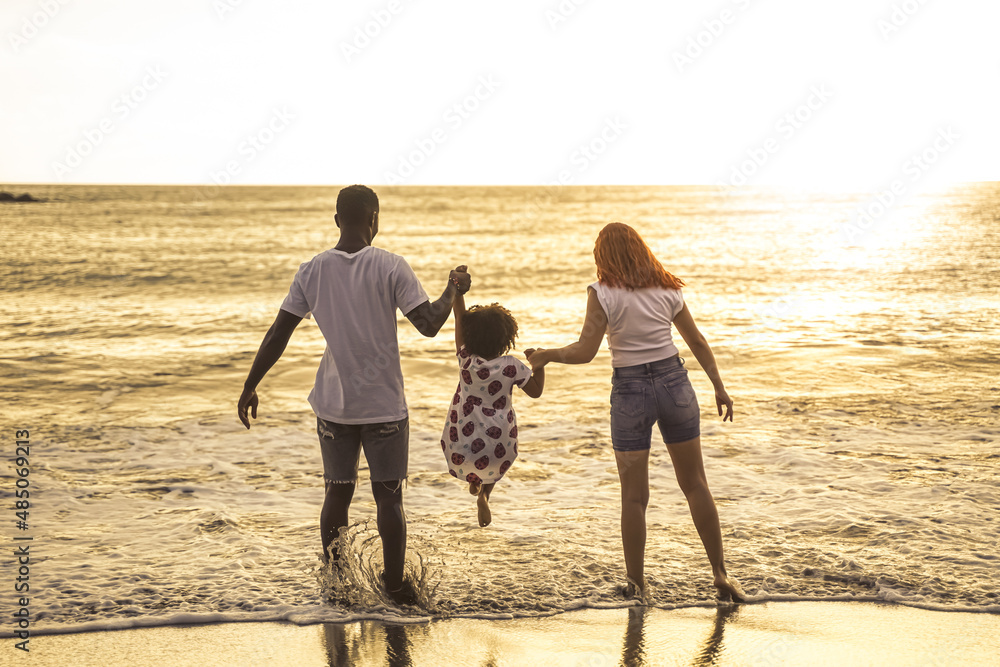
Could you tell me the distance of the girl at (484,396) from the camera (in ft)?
13.0

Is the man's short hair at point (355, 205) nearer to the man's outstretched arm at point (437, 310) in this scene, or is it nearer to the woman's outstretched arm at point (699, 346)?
the man's outstretched arm at point (437, 310)

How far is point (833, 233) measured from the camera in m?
53.8

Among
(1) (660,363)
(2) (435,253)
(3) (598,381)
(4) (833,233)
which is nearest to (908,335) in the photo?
(3) (598,381)

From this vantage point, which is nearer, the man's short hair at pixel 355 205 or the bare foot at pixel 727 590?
the man's short hair at pixel 355 205

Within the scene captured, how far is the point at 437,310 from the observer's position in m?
3.81

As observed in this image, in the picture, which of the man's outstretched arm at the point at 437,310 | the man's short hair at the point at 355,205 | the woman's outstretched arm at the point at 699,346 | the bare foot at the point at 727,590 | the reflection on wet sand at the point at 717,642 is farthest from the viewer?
the bare foot at the point at 727,590

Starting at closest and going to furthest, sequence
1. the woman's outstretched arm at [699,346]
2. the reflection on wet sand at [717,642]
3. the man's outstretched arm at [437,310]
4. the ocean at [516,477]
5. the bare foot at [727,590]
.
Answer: the reflection on wet sand at [717,642], the man's outstretched arm at [437,310], the woman's outstretched arm at [699,346], the bare foot at [727,590], the ocean at [516,477]

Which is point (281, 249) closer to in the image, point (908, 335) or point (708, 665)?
point (908, 335)

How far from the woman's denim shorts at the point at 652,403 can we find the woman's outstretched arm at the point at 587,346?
7.6 inches

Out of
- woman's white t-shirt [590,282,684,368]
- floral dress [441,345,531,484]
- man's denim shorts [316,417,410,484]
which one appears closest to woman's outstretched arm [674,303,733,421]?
woman's white t-shirt [590,282,684,368]

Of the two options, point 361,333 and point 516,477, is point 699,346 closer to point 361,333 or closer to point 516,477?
point 361,333

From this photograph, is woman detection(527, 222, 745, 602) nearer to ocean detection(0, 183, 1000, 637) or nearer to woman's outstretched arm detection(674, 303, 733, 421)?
woman's outstretched arm detection(674, 303, 733, 421)

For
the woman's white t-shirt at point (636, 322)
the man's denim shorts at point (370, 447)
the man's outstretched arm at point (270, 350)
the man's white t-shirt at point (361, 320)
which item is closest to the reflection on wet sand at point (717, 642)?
the woman's white t-shirt at point (636, 322)

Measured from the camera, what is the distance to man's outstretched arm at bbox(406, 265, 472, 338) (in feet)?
12.5
